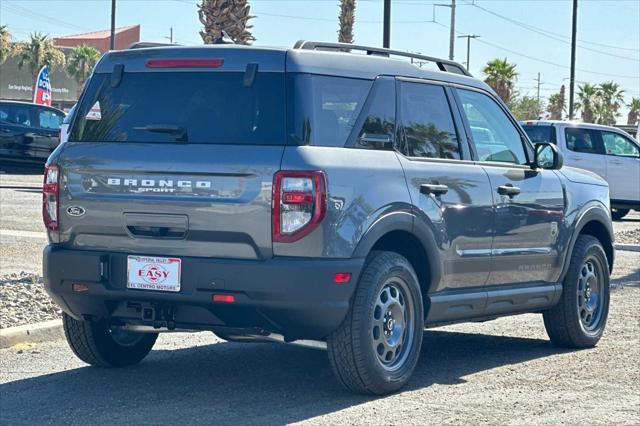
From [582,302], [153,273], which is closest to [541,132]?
[582,302]

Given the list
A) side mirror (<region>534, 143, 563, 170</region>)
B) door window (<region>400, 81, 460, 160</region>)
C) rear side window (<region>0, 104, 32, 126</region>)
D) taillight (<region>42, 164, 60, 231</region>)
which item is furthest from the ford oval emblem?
rear side window (<region>0, 104, 32, 126</region>)

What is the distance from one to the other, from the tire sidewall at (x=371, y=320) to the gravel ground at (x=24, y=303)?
11.5ft

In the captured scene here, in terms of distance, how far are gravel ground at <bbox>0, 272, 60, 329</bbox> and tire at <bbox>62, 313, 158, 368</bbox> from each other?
1.61m

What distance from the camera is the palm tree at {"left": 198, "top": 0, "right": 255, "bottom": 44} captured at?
2569 centimetres

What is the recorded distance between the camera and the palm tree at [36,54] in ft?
287

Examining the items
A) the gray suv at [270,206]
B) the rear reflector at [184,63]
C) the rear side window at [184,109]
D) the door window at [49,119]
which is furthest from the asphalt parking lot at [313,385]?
the door window at [49,119]

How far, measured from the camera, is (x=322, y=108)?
7.14 metres

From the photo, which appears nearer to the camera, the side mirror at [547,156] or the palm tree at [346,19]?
the side mirror at [547,156]

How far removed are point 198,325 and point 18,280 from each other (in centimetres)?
485

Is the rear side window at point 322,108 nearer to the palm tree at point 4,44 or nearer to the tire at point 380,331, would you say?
the tire at point 380,331

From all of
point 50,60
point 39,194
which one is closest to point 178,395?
point 39,194

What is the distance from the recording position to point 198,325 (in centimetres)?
713

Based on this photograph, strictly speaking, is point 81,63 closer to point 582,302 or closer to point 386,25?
point 386,25

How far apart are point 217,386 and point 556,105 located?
8318 cm
